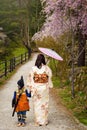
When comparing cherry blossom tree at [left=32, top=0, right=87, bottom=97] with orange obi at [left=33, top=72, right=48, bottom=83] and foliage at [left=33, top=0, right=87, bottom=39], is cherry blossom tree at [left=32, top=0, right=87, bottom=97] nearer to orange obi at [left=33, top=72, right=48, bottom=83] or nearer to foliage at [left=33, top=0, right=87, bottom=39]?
foliage at [left=33, top=0, right=87, bottom=39]

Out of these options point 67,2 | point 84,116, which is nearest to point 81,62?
point 67,2

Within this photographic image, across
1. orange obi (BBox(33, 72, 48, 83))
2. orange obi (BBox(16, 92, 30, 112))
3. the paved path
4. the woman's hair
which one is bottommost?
the paved path

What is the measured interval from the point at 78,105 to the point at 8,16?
39.2m

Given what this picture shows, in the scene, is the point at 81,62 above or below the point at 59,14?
below

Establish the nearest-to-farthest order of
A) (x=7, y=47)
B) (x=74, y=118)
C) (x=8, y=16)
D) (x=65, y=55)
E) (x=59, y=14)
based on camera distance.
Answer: (x=74, y=118) < (x=59, y=14) < (x=65, y=55) < (x=7, y=47) < (x=8, y=16)

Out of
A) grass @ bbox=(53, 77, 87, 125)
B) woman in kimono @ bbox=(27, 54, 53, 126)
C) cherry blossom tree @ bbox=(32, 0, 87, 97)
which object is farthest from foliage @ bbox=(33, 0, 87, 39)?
woman in kimono @ bbox=(27, 54, 53, 126)

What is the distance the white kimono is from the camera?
30.3 ft

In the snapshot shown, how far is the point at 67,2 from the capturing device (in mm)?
14734

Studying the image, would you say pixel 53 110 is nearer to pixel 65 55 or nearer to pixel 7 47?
pixel 65 55

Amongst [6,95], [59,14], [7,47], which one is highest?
[59,14]

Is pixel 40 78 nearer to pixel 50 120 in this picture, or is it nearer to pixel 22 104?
pixel 22 104

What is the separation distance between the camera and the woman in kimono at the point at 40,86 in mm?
9195

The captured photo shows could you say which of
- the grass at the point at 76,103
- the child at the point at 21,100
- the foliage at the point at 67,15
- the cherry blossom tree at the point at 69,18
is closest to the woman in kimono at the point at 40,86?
the child at the point at 21,100

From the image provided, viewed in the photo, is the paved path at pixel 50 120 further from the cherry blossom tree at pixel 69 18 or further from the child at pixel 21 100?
the cherry blossom tree at pixel 69 18
